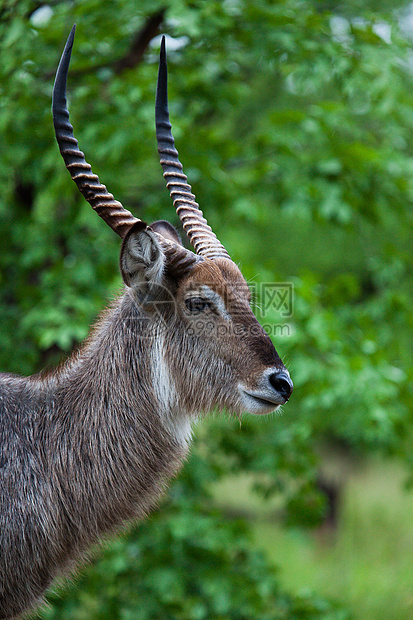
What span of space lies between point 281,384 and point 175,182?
60.9 inches

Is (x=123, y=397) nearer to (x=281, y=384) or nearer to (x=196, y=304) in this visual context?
(x=196, y=304)

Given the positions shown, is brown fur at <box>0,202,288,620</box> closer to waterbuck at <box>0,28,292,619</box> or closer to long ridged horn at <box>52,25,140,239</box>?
waterbuck at <box>0,28,292,619</box>

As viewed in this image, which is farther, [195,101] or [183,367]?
[195,101]

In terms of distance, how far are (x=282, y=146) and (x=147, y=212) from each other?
1.36 meters

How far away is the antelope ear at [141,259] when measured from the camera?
11.4 ft

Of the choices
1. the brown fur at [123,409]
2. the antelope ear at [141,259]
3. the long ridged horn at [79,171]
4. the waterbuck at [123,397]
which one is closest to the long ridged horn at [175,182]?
the waterbuck at [123,397]

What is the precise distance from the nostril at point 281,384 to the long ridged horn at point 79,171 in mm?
1145

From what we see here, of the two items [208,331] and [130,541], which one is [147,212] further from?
[130,541]

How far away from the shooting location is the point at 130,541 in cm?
592

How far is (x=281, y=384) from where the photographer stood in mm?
3475

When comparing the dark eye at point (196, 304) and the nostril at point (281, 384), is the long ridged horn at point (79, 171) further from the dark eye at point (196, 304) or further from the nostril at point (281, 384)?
the nostril at point (281, 384)

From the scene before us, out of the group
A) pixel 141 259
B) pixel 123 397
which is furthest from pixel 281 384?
pixel 141 259

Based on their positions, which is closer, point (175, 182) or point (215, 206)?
point (175, 182)

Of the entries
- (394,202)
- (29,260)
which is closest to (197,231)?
(29,260)
